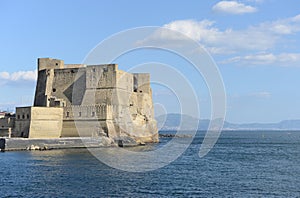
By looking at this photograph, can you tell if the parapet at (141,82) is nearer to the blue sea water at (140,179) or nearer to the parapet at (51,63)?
the parapet at (51,63)

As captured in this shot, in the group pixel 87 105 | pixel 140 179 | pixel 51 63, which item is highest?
pixel 51 63

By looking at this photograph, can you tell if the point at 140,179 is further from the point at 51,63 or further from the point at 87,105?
the point at 51,63

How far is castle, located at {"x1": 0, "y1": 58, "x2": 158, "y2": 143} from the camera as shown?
4153cm

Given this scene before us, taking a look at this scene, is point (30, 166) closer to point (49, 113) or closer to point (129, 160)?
point (129, 160)

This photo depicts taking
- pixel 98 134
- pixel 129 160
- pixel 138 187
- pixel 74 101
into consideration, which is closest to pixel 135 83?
pixel 74 101

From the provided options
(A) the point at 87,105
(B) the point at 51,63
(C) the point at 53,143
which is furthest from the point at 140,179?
A: (B) the point at 51,63

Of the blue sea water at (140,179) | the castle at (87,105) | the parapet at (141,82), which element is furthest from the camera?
the parapet at (141,82)

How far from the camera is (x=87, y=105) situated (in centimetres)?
4416

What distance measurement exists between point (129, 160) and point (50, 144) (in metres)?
10.3

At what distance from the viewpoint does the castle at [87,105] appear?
41531 mm

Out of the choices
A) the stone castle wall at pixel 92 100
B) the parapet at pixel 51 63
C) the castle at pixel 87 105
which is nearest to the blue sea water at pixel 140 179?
the castle at pixel 87 105

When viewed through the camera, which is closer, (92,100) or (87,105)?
(87,105)

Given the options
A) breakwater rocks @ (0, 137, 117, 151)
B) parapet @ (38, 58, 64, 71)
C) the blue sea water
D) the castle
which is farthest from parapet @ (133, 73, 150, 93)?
the blue sea water

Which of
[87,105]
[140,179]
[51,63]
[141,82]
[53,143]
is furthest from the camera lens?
[141,82]
